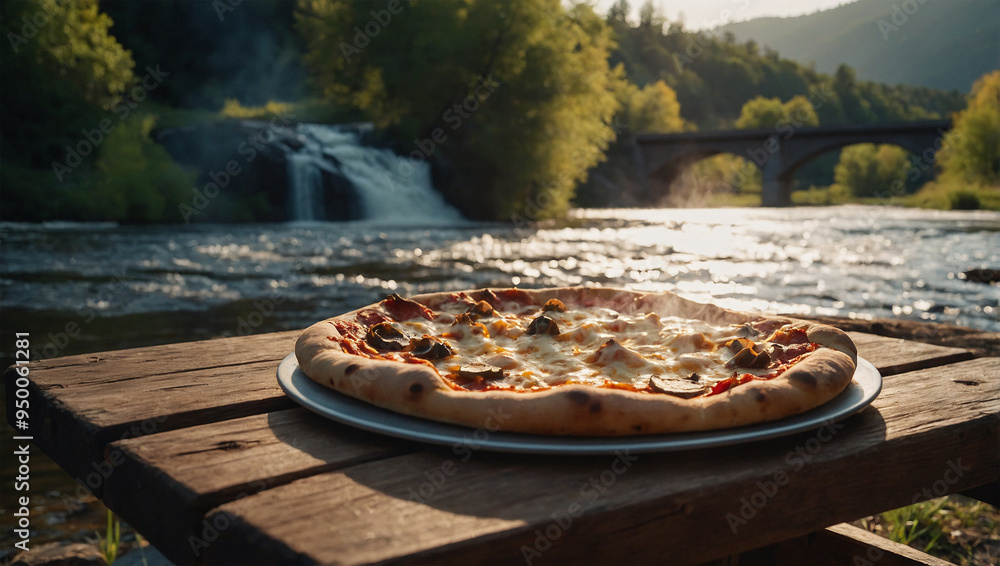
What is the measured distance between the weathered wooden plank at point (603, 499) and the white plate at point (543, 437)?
0.04 meters

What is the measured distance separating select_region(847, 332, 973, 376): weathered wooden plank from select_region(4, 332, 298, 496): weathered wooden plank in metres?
1.78

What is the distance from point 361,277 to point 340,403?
10.4m

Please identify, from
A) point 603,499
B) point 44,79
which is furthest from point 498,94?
point 603,499

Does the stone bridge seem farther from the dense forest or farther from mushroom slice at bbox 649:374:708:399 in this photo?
mushroom slice at bbox 649:374:708:399

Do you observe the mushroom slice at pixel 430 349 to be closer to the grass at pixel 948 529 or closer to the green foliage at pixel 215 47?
the grass at pixel 948 529

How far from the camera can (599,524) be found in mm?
1274

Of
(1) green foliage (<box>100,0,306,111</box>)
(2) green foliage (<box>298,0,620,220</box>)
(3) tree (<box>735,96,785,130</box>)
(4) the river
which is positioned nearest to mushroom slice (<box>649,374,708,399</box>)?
(4) the river

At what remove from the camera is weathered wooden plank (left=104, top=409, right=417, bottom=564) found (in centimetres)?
134

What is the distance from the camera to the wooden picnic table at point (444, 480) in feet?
3.99

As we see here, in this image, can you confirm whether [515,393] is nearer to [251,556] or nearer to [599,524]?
[599,524]

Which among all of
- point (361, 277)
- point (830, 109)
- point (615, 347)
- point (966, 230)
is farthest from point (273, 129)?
point (830, 109)
